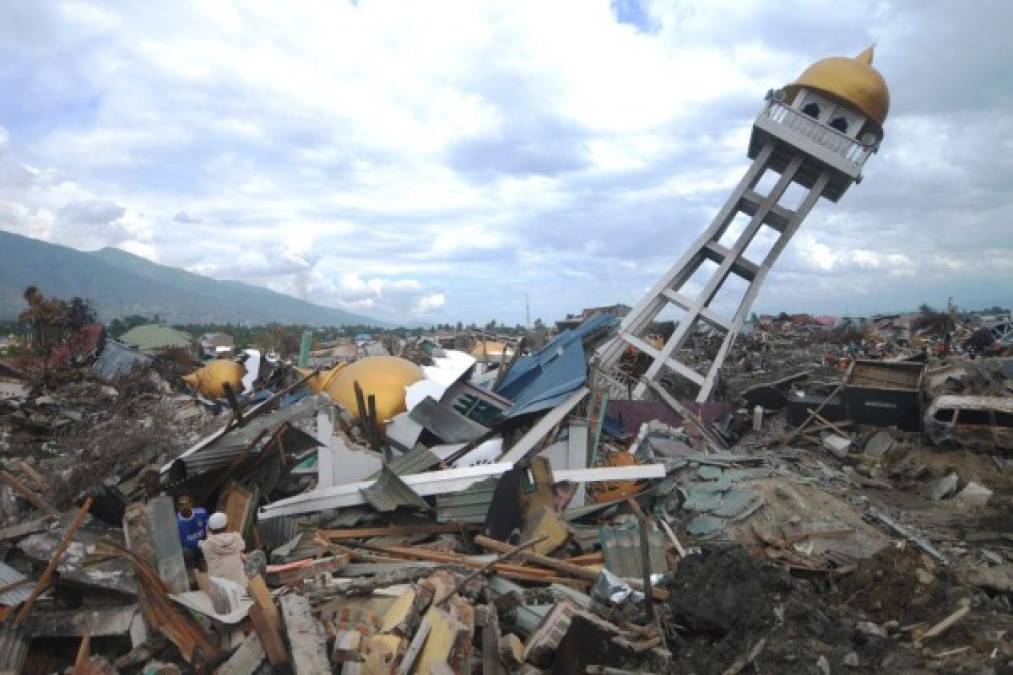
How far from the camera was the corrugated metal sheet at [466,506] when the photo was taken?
7.80 metres

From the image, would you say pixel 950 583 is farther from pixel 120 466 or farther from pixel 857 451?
pixel 120 466

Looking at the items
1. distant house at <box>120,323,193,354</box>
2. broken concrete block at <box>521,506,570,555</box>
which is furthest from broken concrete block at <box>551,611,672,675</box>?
distant house at <box>120,323,193,354</box>

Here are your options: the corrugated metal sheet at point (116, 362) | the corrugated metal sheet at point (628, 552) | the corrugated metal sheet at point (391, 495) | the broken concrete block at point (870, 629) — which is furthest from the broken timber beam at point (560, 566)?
the corrugated metal sheet at point (116, 362)

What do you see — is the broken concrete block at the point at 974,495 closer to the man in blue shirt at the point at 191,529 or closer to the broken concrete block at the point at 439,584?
the broken concrete block at the point at 439,584

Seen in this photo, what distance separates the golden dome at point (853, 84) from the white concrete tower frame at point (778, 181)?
22 millimetres

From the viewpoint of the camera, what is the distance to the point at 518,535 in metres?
7.58

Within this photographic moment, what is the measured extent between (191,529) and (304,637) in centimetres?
235

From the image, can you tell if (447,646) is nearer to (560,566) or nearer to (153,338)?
(560,566)

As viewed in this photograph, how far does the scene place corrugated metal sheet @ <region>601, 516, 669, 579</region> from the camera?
6.80 meters

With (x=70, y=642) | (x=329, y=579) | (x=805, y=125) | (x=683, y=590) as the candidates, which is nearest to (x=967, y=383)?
(x=805, y=125)

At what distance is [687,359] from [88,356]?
70.1 feet

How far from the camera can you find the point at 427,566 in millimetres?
6262

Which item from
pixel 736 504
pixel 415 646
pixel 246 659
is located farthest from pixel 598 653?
pixel 736 504

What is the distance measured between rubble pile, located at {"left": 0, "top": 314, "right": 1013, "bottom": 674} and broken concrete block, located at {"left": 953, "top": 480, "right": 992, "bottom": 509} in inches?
1.7
